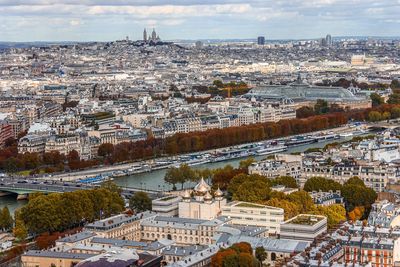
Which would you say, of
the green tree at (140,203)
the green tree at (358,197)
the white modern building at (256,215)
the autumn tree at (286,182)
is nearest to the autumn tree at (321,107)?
the autumn tree at (286,182)

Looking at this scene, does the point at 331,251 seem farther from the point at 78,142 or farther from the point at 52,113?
the point at 52,113

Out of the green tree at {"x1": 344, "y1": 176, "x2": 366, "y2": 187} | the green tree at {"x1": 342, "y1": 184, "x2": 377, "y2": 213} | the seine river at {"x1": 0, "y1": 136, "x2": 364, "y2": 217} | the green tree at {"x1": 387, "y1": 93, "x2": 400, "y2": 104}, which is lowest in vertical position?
the seine river at {"x1": 0, "y1": 136, "x2": 364, "y2": 217}

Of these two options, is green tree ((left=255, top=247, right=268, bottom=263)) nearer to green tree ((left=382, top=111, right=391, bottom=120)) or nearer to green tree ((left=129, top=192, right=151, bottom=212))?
green tree ((left=129, top=192, right=151, bottom=212))

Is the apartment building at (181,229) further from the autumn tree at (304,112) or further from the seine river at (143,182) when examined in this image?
the autumn tree at (304,112)

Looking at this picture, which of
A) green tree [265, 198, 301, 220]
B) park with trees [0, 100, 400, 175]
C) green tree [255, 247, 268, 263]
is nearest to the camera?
green tree [255, 247, 268, 263]

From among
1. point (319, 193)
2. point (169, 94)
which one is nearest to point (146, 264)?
point (319, 193)

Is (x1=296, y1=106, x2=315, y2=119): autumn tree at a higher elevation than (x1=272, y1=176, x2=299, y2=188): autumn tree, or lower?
lower

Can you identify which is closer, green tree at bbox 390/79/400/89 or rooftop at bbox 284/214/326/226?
rooftop at bbox 284/214/326/226

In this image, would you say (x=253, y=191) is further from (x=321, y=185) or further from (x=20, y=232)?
(x=20, y=232)

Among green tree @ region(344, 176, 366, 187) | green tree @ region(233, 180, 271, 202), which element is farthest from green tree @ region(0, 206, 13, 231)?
green tree @ region(344, 176, 366, 187)

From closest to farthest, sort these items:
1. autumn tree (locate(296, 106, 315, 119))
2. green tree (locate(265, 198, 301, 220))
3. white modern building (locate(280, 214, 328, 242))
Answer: white modern building (locate(280, 214, 328, 242))
green tree (locate(265, 198, 301, 220))
autumn tree (locate(296, 106, 315, 119))

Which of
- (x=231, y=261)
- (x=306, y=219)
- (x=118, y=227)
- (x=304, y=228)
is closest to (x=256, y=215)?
(x=306, y=219)
